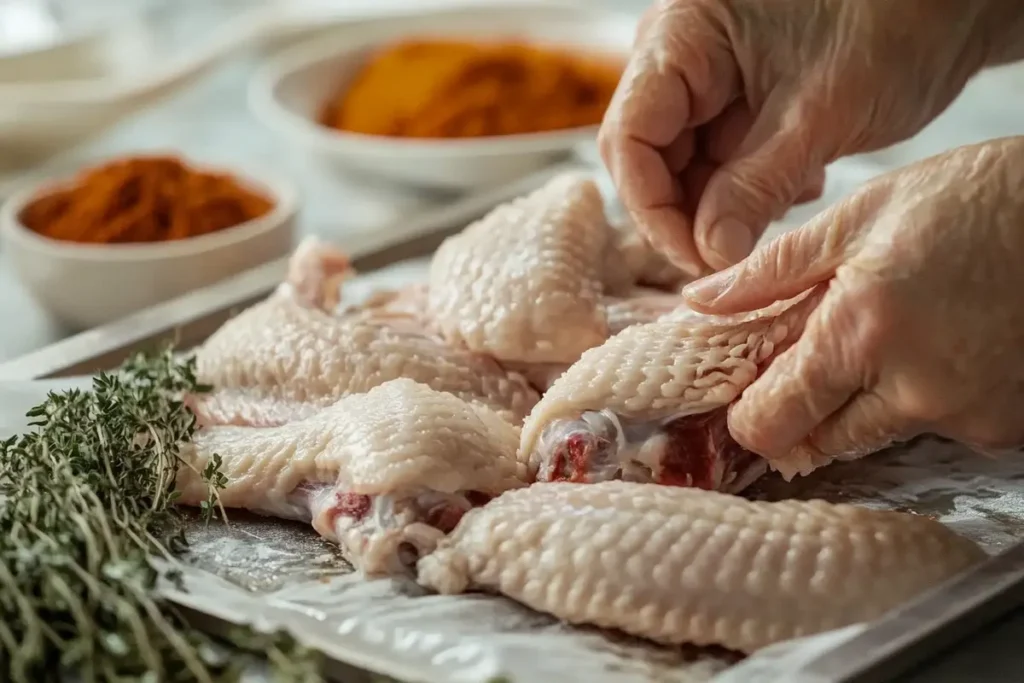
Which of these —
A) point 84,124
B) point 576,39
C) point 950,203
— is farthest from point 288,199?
point 950,203

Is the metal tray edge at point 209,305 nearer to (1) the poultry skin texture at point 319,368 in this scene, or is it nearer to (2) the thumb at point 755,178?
(1) the poultry skin texture at point 319,368

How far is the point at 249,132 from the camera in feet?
12.6

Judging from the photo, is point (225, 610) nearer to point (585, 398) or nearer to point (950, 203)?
point (585, 398)

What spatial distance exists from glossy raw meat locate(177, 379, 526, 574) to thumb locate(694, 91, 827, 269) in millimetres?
383

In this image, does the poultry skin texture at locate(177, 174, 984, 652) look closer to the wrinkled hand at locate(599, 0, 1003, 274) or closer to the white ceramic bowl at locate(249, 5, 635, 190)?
the wrinkled hand at locate(599, 0, 1003, 274)

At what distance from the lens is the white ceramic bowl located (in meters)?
2.89

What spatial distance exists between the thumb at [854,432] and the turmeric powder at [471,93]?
5.63 feet

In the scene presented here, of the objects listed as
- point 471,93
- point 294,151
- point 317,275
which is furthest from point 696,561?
point 294,151

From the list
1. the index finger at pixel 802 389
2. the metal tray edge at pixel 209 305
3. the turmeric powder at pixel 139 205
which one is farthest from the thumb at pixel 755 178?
the turmeric powder at pixel 139 205

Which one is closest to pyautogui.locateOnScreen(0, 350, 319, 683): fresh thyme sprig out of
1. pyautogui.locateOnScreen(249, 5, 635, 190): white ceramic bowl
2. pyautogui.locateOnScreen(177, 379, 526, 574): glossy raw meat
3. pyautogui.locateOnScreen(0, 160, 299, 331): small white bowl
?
pyautogui.locateOnScreen(177, 379, 526, 574): glossy raw meat

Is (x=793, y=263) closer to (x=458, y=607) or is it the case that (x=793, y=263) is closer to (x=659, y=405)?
(x=659, y=405)

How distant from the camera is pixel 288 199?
272 cm

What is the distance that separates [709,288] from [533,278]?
1.07 feet

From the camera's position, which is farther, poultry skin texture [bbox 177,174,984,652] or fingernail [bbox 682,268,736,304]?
fingernail [bbox 682,268,736,304]
